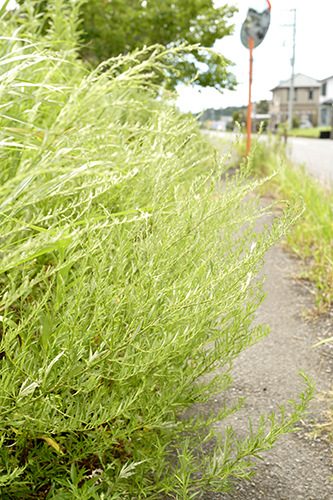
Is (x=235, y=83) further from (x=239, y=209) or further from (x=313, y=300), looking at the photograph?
(x=239, y=209)

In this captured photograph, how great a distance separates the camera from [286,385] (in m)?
2.64

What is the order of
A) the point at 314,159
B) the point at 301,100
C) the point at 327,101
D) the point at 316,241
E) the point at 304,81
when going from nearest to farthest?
1. the point at 316,241
2. the point at 314,159
3. the point at 327,101
4. the point at 301,100
5. the point at 304,81

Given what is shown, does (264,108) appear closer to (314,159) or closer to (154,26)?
(314,159)

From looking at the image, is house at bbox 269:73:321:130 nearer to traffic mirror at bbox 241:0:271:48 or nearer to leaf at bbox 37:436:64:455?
traffic mirror at bbox 241:0:271:48

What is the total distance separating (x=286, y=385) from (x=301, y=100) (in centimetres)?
9052

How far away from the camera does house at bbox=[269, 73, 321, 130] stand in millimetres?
81500

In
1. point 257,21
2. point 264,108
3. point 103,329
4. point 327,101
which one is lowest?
point 103,329

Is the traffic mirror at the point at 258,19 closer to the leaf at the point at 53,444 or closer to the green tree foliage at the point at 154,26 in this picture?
the green tree foliage at the point at 154,26

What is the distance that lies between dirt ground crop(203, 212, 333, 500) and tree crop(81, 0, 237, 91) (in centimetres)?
1040

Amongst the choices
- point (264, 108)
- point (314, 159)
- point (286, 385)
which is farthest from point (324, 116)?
point (286, 385)

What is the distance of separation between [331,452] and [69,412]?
145 cm

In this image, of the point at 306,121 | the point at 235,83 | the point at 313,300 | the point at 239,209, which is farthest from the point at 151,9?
the point at 306,121

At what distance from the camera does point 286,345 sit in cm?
317

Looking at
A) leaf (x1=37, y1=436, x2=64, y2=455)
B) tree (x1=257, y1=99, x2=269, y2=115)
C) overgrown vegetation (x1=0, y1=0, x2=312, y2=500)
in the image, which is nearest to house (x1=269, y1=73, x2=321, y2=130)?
tree (x1=257, y1=99, x2=269, y2=115)
